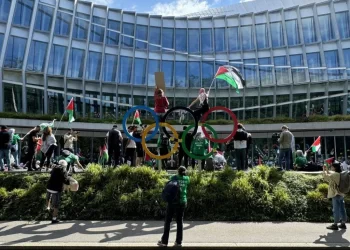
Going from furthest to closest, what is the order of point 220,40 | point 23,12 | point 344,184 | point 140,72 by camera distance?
point 220,40
point 140,72
point 23,12
point 344,184

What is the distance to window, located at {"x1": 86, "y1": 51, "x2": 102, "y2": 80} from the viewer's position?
3669cm

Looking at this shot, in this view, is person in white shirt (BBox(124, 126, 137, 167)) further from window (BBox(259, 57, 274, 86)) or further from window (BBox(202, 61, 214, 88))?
window (BBox(259, 57, 274, 86))

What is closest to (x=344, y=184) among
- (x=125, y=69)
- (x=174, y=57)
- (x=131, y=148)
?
(x=131, y=148)

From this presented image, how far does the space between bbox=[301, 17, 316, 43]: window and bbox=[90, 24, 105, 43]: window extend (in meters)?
20.6

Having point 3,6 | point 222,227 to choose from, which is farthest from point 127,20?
point 222,227

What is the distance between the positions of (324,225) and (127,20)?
108 feet

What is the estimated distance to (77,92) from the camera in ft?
117

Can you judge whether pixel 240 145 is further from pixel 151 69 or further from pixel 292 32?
pixel 292 32

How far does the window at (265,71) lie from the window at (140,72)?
1216 centimetres

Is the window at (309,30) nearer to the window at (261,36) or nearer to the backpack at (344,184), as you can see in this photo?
the window at (261,36)

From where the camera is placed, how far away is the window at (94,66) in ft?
120

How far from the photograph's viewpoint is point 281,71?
38.8 metres

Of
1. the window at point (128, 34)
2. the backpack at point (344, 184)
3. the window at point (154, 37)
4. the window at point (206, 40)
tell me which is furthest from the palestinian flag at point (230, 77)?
the window at point (206, 40)

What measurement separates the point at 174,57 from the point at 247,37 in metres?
8.27
